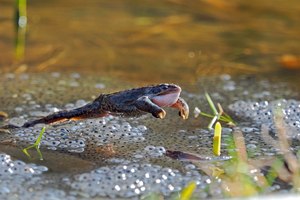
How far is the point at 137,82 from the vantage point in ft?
10.9

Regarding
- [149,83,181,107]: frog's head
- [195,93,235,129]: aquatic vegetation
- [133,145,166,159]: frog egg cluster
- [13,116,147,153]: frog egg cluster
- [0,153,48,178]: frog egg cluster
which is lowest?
[13,116,147,153]: frog egg cluster

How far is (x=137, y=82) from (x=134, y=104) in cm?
94

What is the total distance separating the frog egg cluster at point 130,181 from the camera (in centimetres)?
209

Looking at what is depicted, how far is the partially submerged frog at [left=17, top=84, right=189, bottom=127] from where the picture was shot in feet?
7.72

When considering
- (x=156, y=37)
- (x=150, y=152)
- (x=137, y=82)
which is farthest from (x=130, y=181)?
(x=156, y=37)

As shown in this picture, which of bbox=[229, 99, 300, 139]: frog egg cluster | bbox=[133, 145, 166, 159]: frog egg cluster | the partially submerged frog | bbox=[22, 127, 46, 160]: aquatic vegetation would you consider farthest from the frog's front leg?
bbox=[229, 99, 300, 139]: frog egg cluster

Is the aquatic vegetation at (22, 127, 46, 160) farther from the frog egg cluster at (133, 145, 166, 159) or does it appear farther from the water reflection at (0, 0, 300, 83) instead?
the water reflection at (0, 0, 300, 83)

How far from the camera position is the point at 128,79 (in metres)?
3.36

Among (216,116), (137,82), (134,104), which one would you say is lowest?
(137,82)

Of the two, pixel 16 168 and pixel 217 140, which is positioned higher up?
pixel 217 140

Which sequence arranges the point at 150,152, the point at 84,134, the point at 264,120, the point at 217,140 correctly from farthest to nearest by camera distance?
the point at 264,120 < the point at 84,134 < the point at 150,152 < the point at 217,140

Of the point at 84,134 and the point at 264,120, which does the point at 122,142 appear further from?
the point at 264,120

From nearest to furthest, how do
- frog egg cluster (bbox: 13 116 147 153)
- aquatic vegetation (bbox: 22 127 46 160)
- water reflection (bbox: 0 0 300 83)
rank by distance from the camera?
1. aquatic vegetation (bbox: 22 127 46 160)
2. frog egg cluster (bbox: 13 116 147 153)
3. water reflection (bbox: 0 0 300 83)

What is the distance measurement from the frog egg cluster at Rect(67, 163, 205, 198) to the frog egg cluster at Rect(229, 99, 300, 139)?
0.58 m
